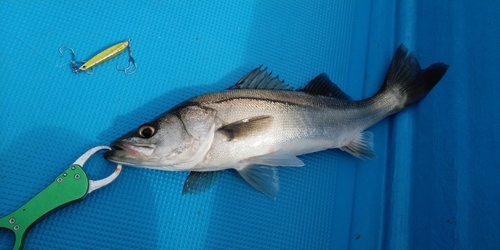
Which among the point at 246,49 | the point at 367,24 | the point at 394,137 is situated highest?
the point at 367,24

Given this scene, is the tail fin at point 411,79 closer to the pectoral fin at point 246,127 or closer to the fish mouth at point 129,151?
the pectoral fin at point 246,127

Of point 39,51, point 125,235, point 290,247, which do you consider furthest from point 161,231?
point 39,51

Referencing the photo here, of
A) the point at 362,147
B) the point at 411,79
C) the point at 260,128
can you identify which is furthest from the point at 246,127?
the point at 411,79

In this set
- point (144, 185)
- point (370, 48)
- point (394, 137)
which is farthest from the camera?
point (370, 48)

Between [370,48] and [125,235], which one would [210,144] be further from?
[370,48]

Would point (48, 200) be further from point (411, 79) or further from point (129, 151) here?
point (411, 79)

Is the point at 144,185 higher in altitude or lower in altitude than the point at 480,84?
lower

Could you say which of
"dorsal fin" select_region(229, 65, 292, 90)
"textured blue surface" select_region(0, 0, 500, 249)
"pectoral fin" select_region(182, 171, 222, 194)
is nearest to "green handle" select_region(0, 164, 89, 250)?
"textured blue surface" select_region(0, 0, 500, 249)
